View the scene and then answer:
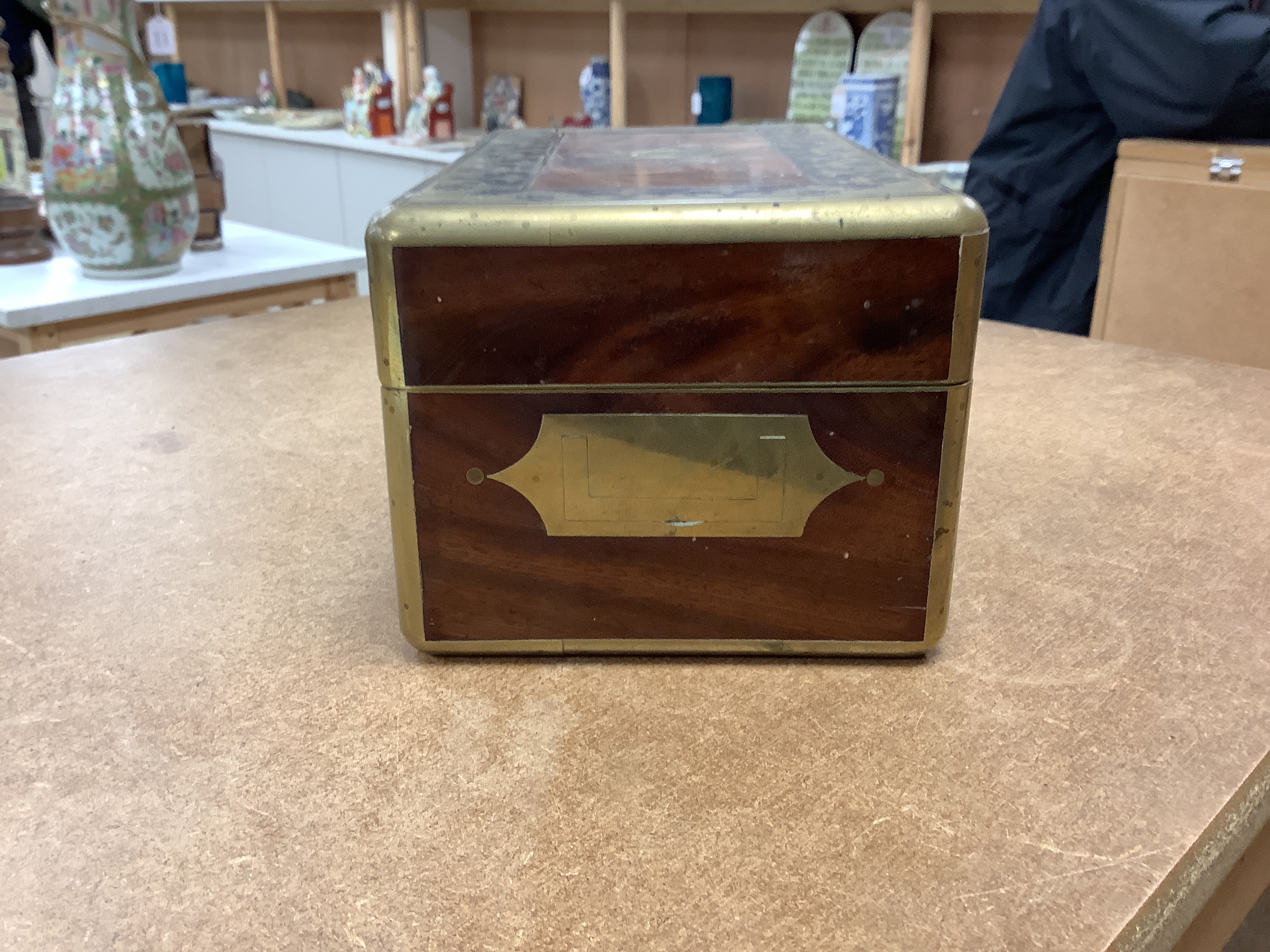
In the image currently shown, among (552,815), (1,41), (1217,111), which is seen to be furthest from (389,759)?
(1,41)

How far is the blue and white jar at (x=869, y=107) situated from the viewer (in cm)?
177

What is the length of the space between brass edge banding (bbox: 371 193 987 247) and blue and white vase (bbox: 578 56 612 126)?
2.02 m

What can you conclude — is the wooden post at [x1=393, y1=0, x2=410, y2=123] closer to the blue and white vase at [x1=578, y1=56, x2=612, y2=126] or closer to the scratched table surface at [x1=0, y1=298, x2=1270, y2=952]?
the blue and white vase at [x1=578, y1=56, x2=612, y2=126]

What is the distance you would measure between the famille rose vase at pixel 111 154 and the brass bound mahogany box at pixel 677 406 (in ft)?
3.08

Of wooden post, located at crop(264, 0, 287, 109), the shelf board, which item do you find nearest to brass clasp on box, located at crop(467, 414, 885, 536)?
the shelf board

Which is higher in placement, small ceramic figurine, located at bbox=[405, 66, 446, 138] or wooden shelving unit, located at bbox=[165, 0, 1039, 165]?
wooden shelving unit, located at bbox=[165, 0, 1039, 165]

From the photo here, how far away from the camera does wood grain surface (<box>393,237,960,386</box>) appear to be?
1.30 ft

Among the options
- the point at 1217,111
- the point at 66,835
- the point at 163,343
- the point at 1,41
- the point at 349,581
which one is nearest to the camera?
the point at 66,835

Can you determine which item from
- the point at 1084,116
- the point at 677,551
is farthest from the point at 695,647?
the point at 1084,116

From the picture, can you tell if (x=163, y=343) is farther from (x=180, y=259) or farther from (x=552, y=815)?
(x=552, y=815)

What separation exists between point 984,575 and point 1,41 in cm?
171

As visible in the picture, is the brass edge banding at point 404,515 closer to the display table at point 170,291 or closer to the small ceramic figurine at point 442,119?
the display table at point 170,291

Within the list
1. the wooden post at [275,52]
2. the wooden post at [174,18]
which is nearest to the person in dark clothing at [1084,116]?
the wooden post at [275,52]

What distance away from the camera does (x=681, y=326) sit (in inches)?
16.0
